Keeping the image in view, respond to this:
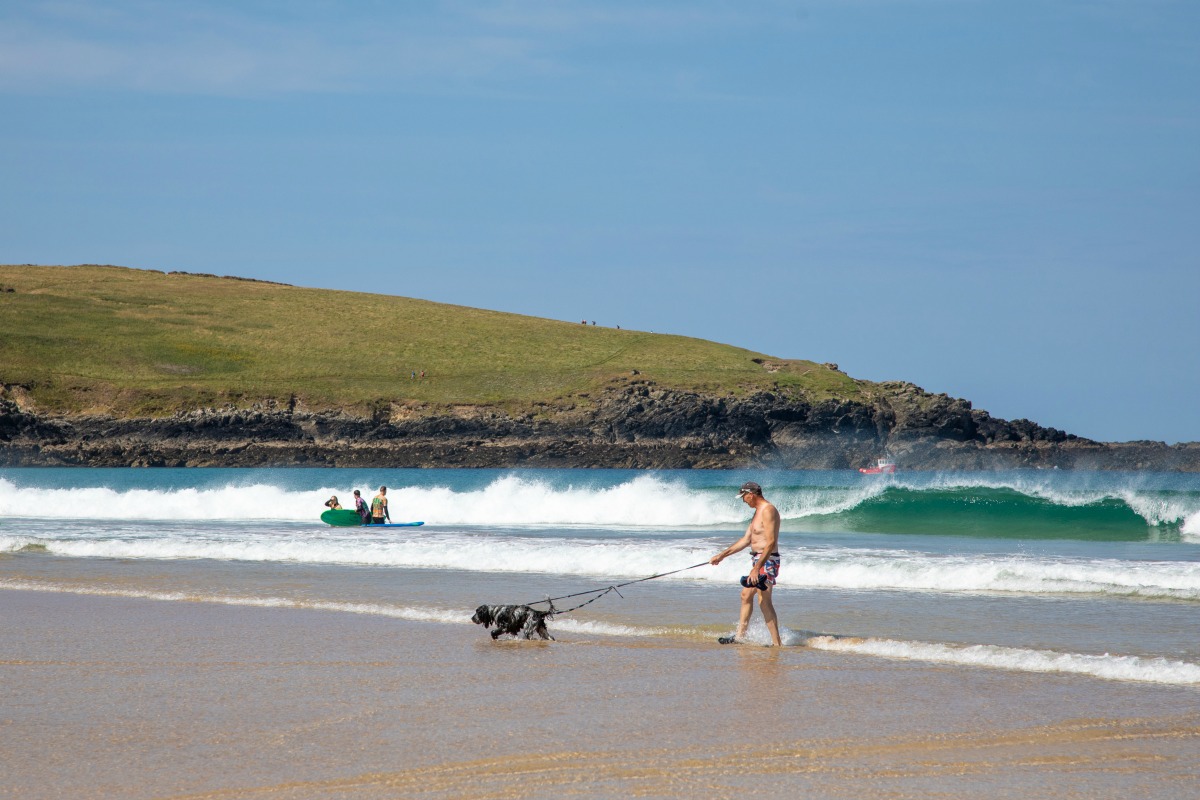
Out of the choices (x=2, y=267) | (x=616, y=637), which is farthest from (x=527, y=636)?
(x=2, y=267)

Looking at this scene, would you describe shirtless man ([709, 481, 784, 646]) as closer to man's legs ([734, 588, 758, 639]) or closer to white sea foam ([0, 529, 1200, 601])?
man's legs ([734, 588, 758, 639])

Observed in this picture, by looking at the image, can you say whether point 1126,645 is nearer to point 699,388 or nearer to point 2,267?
point 699,388

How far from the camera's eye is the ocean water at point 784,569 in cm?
1122

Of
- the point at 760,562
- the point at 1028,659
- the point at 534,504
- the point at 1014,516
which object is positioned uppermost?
the point at 760,562

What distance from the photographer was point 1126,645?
34.4ft

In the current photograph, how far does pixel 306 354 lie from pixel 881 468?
53369mm

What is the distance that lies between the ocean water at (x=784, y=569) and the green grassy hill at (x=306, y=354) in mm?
63123

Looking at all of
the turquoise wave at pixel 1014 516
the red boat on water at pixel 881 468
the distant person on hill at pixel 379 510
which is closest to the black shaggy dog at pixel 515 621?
the turquoise wave at pixel 1014 516

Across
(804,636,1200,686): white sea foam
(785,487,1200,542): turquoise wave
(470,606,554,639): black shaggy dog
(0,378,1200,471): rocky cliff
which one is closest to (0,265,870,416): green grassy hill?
(0,378,1200,471): rocky cliff

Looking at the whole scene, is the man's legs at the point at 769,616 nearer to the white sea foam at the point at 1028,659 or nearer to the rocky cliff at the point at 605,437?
the white sea foam at the point at 1028,659

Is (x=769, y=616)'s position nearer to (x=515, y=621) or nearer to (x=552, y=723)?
(x=515, y=621)

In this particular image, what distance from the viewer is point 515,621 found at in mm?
11156

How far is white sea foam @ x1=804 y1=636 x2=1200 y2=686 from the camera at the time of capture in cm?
910

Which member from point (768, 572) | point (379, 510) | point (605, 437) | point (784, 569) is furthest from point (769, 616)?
point (605, 437)
